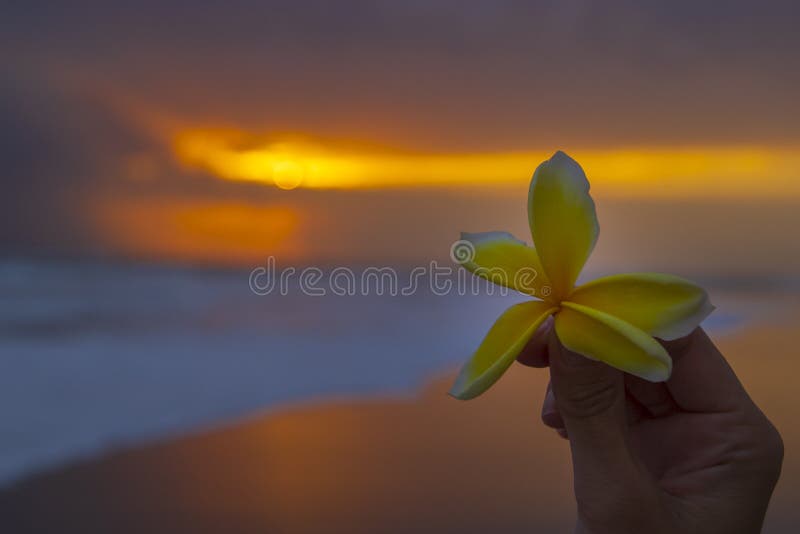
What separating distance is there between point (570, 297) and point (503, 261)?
0.18 feet

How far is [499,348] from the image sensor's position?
487 mm

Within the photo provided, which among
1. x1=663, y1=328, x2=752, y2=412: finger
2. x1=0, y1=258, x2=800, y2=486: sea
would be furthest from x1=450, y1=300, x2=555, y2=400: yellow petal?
x1=0, y1=258, x2=800, y2=486: sea

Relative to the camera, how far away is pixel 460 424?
179 centimetres

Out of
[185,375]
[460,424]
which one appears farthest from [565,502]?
[185,375]

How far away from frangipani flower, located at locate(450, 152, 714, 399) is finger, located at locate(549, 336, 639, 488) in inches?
3.1

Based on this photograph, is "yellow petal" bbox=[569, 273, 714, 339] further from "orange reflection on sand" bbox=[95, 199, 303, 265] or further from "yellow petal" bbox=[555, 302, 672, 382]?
"orange reflection on sand" bbox=[95, 199, 303, 265]

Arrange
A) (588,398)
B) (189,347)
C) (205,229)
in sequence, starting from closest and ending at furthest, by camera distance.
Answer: (588,398)
(189,347)
(205,229)

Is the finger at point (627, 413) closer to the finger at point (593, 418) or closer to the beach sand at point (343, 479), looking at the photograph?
the finger at point (593, 418)

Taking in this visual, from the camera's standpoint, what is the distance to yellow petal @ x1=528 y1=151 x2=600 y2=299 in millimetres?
504

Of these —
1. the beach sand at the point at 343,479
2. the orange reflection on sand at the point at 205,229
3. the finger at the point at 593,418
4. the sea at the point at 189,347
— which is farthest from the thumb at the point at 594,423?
the orange reflection on sand at the point at 205,229

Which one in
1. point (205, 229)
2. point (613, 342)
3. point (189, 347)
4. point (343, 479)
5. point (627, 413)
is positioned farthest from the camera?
point (205, 229)

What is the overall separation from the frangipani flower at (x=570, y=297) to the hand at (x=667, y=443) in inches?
2.9

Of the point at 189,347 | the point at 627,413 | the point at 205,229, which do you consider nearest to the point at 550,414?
Answer: the point at 627,413

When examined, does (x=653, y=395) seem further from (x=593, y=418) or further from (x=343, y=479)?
(x=343, y=479)
